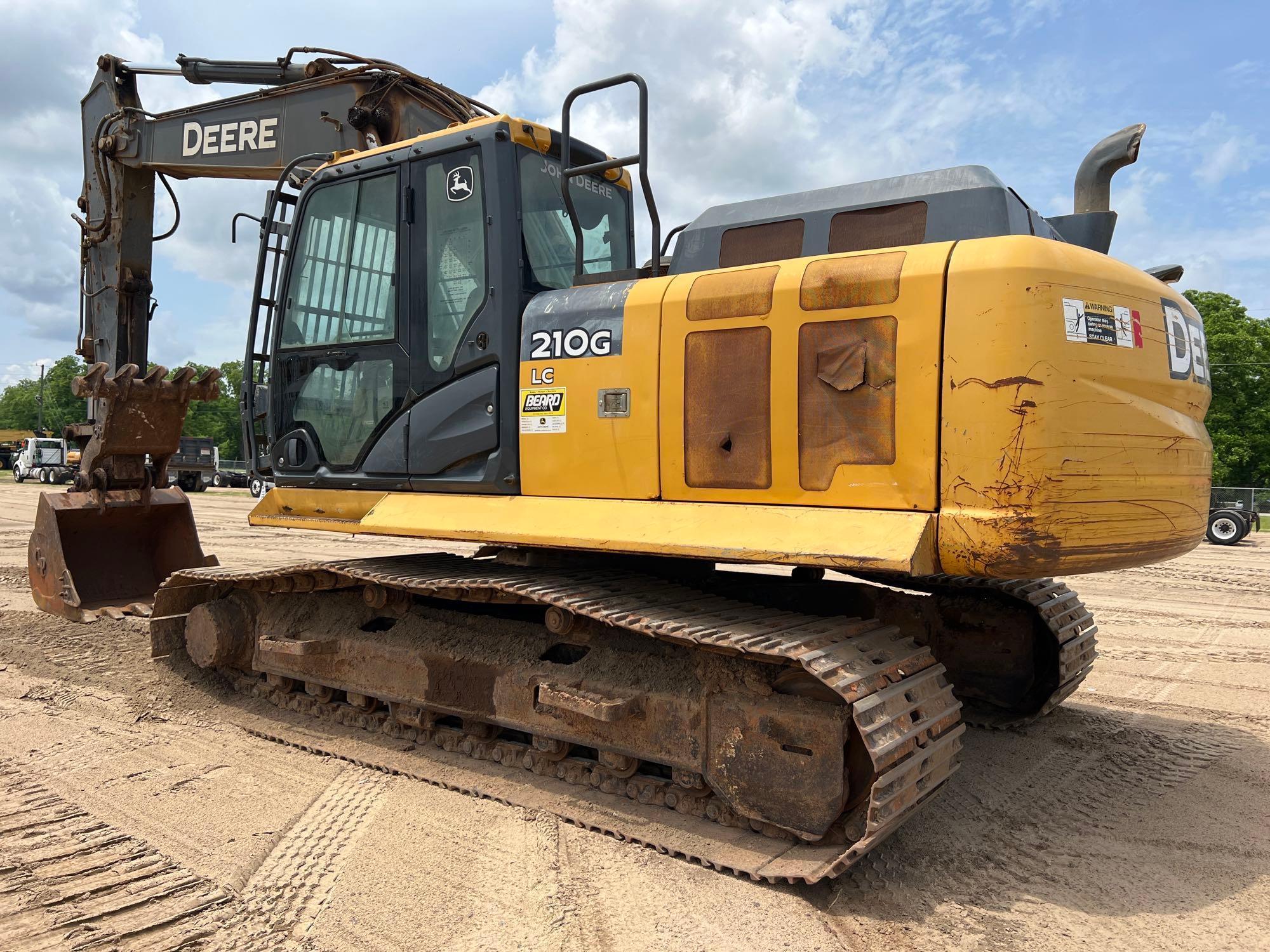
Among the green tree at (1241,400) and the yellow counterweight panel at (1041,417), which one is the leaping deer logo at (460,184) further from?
the green tree at (1241,400)

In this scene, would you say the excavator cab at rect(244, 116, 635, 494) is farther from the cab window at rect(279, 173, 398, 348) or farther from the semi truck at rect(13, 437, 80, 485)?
the semi truck at rect(13, 437, 80, 485)

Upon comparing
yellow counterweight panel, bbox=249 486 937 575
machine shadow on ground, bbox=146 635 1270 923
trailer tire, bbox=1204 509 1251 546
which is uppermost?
yellow counterweight panel, bbox=249 486 937 575

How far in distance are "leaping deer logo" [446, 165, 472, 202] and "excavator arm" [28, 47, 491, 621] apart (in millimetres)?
1272

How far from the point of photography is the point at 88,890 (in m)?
3.24

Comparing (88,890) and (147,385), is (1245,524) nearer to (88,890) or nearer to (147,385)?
(147,385)

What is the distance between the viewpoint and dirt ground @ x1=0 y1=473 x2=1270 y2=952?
9.89 ft

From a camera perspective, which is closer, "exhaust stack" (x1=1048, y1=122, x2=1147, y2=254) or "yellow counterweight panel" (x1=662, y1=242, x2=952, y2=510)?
"yellow counterweight panel" (x1=662, y1=242, x2=952, y2=510)

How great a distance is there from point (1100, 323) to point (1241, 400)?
47.7 metres

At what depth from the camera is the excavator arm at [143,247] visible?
19.1ft

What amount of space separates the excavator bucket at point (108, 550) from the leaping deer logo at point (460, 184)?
11.4ft

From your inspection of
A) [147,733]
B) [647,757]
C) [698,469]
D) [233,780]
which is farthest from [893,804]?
[147,733]

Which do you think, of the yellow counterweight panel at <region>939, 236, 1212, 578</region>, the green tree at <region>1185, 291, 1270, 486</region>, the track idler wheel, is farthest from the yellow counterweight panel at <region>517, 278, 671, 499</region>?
the green tree at <region>1185, 291, 1270, 486</region>

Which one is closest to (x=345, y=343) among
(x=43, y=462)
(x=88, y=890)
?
(x=88, y=890)

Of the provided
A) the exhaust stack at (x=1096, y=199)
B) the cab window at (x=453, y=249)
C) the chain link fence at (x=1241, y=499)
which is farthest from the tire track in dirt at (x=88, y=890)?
the chain link fence at (x=1241, y=499)
